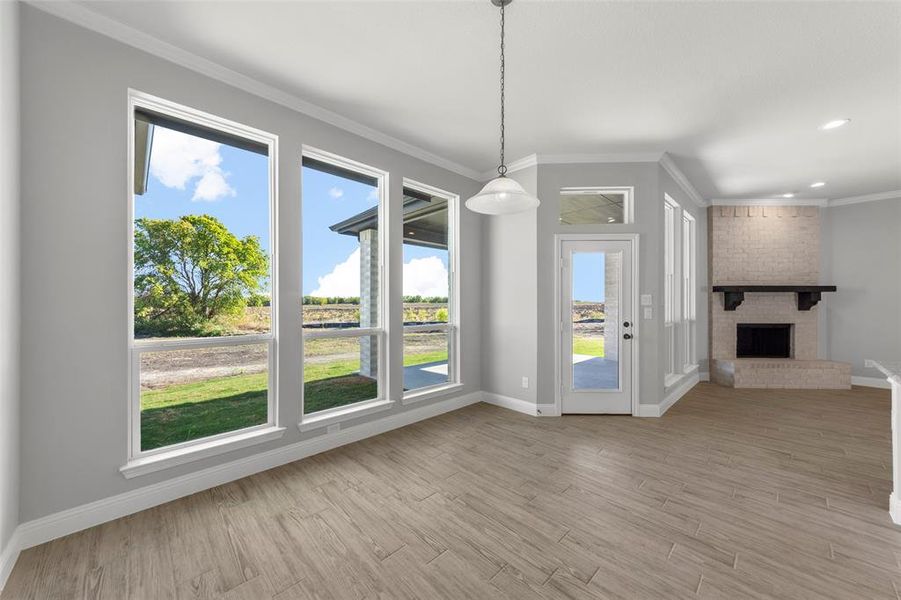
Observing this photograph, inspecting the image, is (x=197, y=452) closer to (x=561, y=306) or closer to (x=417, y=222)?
(x=417, y=222)

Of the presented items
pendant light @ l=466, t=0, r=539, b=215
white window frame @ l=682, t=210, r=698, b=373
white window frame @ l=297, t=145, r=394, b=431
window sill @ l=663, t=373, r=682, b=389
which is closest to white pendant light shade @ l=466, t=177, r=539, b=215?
pendant light @ l=466, t=0, r=539, b=215

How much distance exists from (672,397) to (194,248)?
5.27 m

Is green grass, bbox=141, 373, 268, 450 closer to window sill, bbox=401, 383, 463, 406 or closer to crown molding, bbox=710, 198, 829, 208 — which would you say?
window sill, bbox=401, 383, 463, 406

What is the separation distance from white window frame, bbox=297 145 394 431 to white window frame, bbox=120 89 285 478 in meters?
0.25

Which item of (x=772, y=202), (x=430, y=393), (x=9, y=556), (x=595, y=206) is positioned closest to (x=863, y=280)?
(x=772, y=202)

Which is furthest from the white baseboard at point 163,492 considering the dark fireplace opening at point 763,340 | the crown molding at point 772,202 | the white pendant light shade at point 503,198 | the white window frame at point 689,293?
the crown molding at point 772,202

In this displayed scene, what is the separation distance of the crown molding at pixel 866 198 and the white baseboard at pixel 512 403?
19.2ft

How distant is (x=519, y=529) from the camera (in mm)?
2121

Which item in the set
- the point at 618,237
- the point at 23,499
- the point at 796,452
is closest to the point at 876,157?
the point at 618,237

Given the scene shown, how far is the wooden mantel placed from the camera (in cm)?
566

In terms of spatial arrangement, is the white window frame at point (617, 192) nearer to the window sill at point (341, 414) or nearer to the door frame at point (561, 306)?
the door frame at point (561, 306)

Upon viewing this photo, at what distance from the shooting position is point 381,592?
1.68 m

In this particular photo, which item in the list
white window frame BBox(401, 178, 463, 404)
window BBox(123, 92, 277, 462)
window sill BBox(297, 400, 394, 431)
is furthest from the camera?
white window frame BBox(401, 178, 463, 404)

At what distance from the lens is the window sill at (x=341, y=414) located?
3.12 metres
